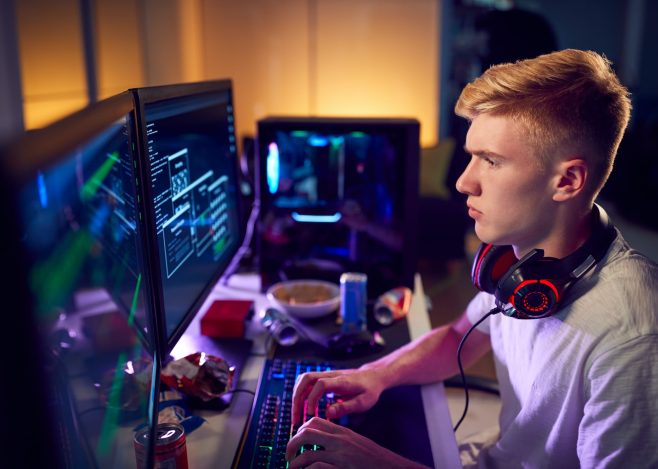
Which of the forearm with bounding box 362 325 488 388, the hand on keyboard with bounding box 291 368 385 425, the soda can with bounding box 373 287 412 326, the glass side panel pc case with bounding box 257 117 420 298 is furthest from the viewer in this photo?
the glass side panel pc case with bounding box 257 117 420 298

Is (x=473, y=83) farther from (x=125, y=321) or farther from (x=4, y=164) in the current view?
(x=4, y=164)

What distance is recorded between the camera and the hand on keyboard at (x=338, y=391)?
1.02 metres

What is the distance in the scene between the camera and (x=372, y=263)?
166cm

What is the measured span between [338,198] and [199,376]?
2.29 ft

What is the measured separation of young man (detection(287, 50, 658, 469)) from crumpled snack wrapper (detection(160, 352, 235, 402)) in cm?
A: 14

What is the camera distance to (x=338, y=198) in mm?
1614

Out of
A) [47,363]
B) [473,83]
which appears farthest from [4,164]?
[473,83]

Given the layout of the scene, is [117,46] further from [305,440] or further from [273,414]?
[305,440]

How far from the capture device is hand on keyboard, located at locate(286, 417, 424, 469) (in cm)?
85

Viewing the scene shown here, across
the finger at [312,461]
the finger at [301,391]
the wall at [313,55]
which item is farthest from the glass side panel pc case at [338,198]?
the wall at [313,55]

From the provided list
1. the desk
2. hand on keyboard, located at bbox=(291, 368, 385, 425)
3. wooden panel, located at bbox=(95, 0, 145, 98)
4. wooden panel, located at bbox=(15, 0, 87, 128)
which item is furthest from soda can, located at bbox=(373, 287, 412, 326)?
wooden panel, located at bbox=(95, 0, 145, 98)

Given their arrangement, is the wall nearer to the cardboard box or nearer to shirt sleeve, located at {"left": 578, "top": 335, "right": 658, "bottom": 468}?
the cardboard box

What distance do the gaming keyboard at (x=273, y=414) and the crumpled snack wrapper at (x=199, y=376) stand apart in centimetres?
7

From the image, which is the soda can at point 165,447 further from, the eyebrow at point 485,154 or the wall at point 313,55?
the wall at point 313,55
